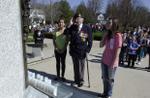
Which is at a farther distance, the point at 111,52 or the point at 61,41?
the point at 61,41

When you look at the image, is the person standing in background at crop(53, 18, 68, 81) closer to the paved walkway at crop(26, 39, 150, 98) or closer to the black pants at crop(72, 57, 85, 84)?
the black pants at crop(72, 57, 85, 84)

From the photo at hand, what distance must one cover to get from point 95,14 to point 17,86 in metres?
49.6

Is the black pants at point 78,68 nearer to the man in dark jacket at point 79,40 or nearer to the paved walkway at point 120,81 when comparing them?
the man in dark jacket at point 79,40

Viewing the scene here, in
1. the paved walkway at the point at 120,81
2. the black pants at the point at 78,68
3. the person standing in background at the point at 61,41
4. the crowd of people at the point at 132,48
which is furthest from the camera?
the crowd of people at the point at 132,48

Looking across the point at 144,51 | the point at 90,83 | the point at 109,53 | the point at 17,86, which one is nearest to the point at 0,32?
the point at 17,86

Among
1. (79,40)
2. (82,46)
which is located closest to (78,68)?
(82,46)

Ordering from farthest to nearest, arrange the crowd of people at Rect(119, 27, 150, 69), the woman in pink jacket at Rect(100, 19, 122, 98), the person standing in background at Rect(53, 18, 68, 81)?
the crowd of people at Rect(119, 27, 150, 69) < the person standing in background at Rect(53, 18, 68, 81) < the woman in pink jacket at Rect(100, 19, 122, 98)

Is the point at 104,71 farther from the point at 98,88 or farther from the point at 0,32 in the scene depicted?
the point at 0,32

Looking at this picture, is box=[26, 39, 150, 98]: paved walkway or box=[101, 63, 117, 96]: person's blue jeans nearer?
box=[101, 63, 117, 96]: person's blue jeans

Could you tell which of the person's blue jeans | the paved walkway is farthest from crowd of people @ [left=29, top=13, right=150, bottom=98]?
the paved walkway

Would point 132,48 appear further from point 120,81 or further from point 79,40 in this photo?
point 79,40

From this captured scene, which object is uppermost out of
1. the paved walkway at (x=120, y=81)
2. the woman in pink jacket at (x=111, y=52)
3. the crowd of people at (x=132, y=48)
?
the woman in pink jacket at (x=111, y=52)

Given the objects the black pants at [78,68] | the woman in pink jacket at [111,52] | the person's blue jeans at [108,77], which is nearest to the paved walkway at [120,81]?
the black pants at [78,68]

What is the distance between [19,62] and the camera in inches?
175
